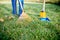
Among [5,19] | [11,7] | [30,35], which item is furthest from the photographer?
[11,7]

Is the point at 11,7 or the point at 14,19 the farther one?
the point at 11,7

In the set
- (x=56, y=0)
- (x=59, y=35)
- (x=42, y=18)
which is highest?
(x=56, y=0)

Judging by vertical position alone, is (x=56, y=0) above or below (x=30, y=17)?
above

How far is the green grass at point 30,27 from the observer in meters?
1.93

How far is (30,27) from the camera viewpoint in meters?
2.03

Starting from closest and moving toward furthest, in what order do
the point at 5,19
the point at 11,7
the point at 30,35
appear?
the point at 30,35
the point at 5,19
the point at 11,7

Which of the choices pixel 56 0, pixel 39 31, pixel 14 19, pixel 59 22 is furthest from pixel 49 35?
pixel 56 0

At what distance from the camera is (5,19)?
2.11 metres

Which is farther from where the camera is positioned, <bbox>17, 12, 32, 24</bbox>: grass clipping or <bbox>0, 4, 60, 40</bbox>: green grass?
<bbox>17, 12, 32, 24</bbox>: grass clipping

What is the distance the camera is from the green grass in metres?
1.93

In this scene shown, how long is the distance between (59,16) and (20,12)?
0.45 metres

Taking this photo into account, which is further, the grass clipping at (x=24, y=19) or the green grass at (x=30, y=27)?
the grass clipping at (x=24, y=19)

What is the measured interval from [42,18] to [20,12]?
256mm

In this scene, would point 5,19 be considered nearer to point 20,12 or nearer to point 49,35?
point 20,12
